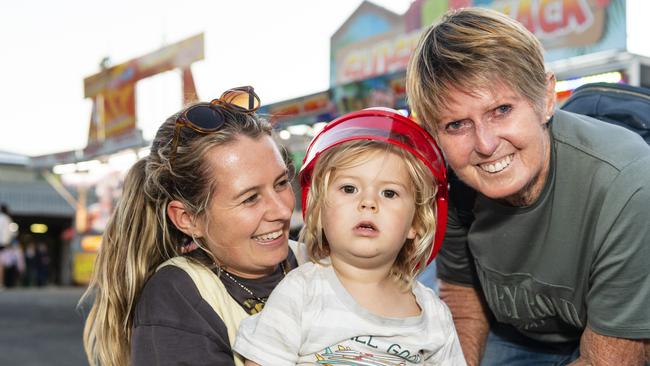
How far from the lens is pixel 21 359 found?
604cm

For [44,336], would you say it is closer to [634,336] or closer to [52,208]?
[634,336]

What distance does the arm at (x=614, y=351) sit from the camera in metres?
2.09

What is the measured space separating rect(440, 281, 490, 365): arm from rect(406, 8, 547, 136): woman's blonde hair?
98 cm

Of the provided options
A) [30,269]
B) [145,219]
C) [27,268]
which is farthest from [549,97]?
[27,268]

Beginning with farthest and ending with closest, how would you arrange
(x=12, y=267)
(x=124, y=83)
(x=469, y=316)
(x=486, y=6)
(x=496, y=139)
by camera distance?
1. (x=12, y=267)
2. (x=124, y=83)
3. (x=486, y=6)
4. (x=469, y=316)
5. (x=496, y=139)

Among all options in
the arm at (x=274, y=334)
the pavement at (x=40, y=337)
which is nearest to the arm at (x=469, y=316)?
the arm at (x=274, y=334)

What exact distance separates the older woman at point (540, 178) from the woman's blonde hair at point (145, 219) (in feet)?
2.17

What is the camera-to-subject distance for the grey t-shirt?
200cm

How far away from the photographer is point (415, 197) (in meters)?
2.06

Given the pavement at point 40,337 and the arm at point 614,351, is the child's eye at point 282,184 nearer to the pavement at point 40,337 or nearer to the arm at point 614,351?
the arm at point 614,351

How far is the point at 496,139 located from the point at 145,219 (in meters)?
1.16

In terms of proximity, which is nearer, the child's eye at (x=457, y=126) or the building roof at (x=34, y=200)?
the child's eye at (x=457, y=126)

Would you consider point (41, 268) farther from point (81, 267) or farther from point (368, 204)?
point (368, 204)

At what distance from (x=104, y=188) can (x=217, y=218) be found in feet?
61.0
